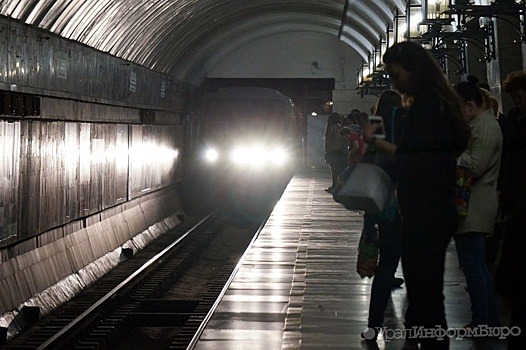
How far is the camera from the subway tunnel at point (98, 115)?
12.4 meters

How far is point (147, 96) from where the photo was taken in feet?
73.8

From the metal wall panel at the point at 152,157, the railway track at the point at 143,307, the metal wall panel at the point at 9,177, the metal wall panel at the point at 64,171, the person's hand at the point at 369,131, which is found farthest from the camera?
the metal wall panel at the point at 152,157

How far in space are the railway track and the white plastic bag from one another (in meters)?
→ 4.30

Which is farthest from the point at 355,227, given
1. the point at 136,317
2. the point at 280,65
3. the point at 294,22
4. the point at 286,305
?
the point at 280,65

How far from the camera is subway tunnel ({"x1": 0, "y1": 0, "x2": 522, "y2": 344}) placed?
488 inches

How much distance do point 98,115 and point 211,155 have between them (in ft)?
35.1

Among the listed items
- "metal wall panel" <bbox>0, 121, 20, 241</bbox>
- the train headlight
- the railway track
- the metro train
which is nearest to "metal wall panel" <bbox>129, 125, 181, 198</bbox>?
the train headlight

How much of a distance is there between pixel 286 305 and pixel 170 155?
56.4ft

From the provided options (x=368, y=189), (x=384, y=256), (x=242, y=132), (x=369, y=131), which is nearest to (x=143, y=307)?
(x=384, y=256)

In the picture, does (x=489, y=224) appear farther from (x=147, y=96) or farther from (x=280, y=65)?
(x=280, y=65)

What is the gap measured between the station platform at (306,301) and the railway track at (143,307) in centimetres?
91

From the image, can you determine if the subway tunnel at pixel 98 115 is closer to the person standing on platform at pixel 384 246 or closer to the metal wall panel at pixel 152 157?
the metal wall panel at pixel 152 157

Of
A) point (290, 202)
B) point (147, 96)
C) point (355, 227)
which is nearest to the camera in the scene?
point (355, 227)

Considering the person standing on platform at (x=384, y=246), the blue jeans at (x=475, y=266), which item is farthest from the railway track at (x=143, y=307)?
the blue jeans at (x=475, y=266)
